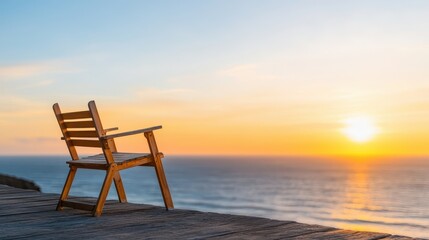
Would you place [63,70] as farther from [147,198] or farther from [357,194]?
[357,194]

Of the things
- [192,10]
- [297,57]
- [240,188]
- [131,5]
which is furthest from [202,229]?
[240,188]

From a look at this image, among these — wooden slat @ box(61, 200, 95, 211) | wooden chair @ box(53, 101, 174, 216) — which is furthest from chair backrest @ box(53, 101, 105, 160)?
wooden slat @ box(61, 200, 95, 211)

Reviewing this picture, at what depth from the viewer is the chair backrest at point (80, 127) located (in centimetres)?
481

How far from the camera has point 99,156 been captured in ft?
18.2

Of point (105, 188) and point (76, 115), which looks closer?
point (105, 188)

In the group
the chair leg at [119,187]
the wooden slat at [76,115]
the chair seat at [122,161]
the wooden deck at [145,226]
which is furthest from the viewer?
the chair leg at [119,187]

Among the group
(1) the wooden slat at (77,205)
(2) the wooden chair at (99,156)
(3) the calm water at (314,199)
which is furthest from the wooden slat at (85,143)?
(3) the calm water at (314,199)

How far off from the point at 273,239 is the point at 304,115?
263 ft

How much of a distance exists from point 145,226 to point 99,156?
5.34 ft

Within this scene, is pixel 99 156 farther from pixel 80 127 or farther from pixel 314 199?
pixel 314 199

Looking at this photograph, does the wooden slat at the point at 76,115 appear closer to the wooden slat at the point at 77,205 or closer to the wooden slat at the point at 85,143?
the wooden slat at the point at 85,143

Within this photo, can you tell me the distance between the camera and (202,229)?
392 cm

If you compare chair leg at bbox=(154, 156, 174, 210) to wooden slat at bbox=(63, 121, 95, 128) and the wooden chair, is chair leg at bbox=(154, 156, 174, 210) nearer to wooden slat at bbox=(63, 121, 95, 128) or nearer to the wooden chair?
the wooden chair

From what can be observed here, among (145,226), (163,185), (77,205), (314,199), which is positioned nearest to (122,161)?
(163,185)
